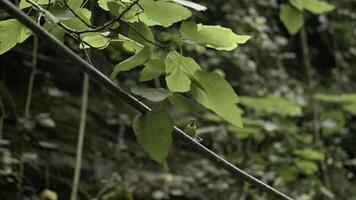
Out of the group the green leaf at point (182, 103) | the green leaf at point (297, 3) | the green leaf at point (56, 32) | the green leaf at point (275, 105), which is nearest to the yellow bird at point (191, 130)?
the green leaf at point (182, 103)

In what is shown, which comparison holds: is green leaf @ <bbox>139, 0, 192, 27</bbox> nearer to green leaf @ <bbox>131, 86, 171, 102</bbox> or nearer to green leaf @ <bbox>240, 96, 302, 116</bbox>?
green leaf @ <bbox>131, 86, 171, 102</bbox>

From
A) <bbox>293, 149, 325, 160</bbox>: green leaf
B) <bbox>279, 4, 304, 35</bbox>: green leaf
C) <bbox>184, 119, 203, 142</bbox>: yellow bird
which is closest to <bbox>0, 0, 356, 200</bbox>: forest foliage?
<bbox>293, 149, 325, 160</bbox>: green leaf

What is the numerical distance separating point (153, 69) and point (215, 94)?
6cm

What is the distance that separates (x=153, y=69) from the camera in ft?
1.68

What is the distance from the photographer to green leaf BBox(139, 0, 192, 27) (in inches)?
19.4

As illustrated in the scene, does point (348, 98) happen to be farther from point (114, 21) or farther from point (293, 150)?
point (114, 21)

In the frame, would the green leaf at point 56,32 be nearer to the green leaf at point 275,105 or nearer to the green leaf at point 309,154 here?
the green leaf at point 275,105

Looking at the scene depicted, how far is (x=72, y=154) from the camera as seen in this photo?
6.36 feet

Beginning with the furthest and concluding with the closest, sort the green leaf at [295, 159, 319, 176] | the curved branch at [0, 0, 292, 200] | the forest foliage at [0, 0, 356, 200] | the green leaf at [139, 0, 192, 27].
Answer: the green leaf at [295, 159, 319, 176] < the forest foliage at [0, 0, 356, 200] < the green leaf at [139, 0, 192, 27] < the curved branch at [0, 0, 292, 200]

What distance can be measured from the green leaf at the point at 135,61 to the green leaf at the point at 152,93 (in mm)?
22

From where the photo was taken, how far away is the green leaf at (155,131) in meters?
0.48

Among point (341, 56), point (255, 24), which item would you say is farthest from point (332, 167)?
point (341, 56)

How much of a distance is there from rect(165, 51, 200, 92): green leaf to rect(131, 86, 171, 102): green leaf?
0.08 feet

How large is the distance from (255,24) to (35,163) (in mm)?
1141
